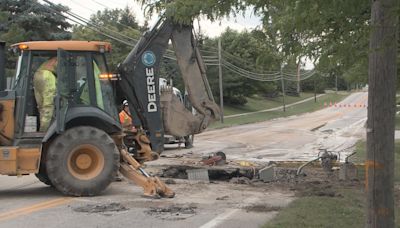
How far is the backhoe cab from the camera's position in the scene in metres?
10.2

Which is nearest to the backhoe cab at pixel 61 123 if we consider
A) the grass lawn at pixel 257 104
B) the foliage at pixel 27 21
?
the foliage at pixel 27 21

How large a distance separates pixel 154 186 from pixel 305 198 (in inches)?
101

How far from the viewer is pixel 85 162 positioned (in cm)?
1054

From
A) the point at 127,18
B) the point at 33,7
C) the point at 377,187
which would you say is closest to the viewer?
the point at 377,187

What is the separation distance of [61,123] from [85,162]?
2.78 ft

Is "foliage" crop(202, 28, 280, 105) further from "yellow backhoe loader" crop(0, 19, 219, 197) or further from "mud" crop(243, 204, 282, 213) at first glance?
"mud" crop(243, 204, 282, 213)

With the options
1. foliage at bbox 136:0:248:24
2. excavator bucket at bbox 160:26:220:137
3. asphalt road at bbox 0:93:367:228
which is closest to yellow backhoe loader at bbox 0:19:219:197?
asphalt road at bbox 0:93:367:228

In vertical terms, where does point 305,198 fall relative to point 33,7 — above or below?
below

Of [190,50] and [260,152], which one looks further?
[260,152]

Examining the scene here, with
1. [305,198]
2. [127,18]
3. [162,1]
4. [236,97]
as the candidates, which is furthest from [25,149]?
[127,18]

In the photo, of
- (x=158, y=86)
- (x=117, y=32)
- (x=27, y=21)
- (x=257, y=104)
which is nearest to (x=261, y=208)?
(x=158, y=86)

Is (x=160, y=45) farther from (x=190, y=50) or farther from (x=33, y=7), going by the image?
(x=33, y=7)

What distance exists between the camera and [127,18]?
84562 mm

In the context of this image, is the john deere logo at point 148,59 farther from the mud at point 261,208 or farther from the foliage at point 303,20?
the foliage at point 303,20
